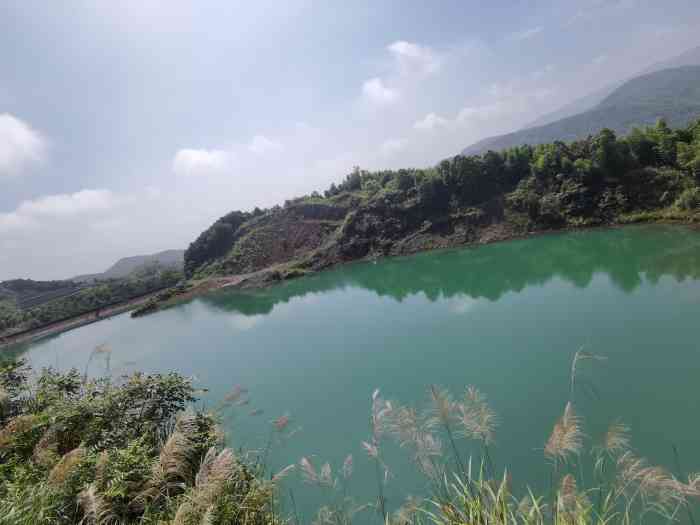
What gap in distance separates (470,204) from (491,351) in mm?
28405

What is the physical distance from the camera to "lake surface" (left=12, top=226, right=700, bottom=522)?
713 centimetres

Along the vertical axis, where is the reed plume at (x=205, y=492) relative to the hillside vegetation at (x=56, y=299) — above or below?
below

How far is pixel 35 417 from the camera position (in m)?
4.98

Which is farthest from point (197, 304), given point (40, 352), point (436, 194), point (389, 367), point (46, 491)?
point (46, 491)

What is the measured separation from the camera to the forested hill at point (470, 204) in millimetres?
25547

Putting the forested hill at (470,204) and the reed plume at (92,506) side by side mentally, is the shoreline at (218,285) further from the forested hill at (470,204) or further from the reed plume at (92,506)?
the reed plume at (92,506)

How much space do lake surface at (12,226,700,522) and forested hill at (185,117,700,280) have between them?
14.2 feet

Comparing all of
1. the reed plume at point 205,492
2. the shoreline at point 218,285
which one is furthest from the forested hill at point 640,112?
the reed plume at point 205,492

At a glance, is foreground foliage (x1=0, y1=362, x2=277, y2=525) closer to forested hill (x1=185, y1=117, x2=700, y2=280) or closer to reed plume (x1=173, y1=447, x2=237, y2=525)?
reed plume (x1=173, y1=447, x2=237, y2=525)

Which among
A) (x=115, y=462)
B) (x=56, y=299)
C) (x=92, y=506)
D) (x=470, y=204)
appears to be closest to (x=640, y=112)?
(x=470, y=204)

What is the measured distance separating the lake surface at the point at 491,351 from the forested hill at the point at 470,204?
14.2ft

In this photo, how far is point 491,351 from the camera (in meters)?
11.0

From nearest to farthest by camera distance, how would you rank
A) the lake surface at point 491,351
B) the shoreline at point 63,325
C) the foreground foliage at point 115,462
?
1. the foreground foliage at point 115,462
2. the lake surface at point 491,351
3. the shoreline at point 63,325

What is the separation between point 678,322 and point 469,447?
785 cm
